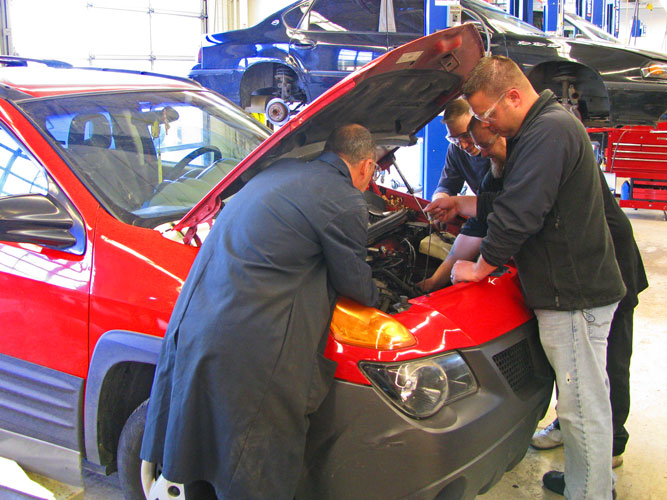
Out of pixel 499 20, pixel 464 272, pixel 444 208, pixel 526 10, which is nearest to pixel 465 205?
pixel 444 208

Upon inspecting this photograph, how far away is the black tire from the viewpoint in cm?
190

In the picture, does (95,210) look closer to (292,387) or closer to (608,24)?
(292,387)

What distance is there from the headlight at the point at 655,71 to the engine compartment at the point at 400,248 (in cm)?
384

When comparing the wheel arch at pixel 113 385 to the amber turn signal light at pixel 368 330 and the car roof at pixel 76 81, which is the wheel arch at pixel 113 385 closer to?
the amber turn signal light at pixel 368 330

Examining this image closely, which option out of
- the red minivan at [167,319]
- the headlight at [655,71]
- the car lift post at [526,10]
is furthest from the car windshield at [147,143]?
the car lift post at [526,10]

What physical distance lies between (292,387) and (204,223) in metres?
0.81

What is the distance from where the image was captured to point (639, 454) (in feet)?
9.07

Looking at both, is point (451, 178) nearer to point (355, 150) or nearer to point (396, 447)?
point (355, 150)

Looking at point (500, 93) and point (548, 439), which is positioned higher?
point (500, 93)

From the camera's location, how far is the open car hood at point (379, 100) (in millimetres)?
1761

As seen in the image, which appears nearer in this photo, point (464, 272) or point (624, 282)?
point (464, 272)

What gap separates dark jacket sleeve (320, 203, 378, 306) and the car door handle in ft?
16.3

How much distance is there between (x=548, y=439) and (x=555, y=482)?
0.39 metres

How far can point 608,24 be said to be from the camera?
1727 centimetres
